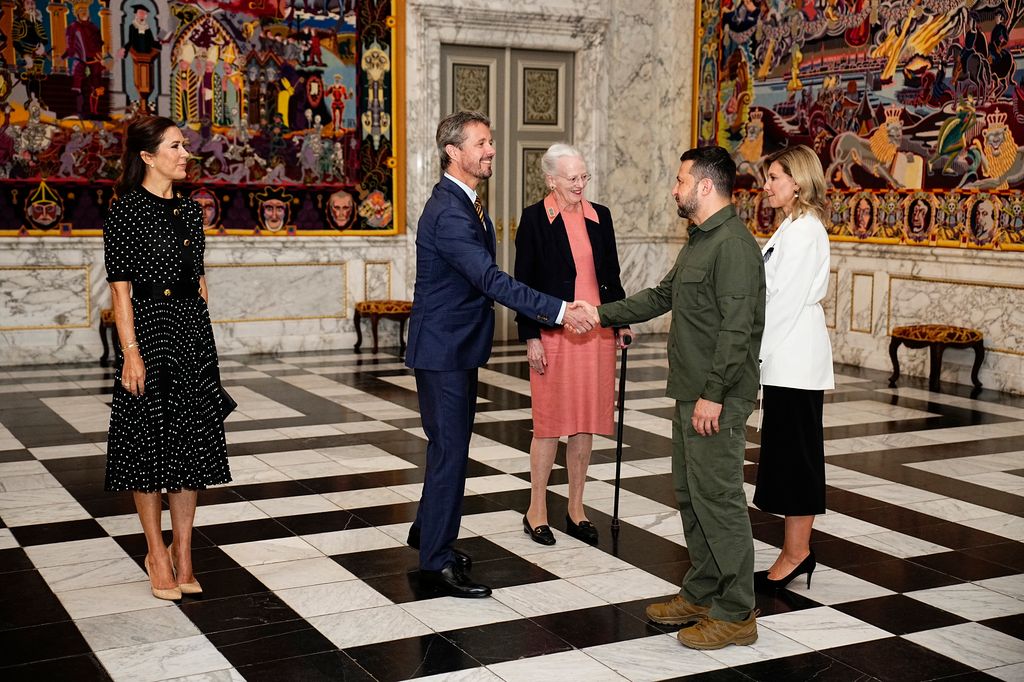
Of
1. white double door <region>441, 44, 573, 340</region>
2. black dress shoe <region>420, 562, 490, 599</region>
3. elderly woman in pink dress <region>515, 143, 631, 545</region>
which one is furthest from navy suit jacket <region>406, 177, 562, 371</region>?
white double door <region>441, 44, 573, 340</region>

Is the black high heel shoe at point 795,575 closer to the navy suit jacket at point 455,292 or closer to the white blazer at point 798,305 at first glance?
the white blazer at point 798,305

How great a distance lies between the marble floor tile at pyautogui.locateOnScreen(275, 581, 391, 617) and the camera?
4.30m

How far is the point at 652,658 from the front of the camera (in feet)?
12.7

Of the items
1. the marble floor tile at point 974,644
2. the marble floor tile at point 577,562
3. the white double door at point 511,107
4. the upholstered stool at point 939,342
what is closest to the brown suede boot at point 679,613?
the marble floor tile at point 577,562

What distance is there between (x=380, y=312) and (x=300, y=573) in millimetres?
6884

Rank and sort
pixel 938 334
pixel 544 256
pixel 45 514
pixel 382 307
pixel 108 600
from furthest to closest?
pixel 382 307, pixel 938 334, pixel 45 514, pixel 544 256, pixel 108 600

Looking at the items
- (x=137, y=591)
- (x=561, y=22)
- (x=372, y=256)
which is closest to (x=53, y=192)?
(x=372, y=256)

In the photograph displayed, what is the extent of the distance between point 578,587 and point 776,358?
1.19 m

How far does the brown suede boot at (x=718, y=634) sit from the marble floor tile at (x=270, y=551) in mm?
1748

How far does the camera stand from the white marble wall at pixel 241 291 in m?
10.5

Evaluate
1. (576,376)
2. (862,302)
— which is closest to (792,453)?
(576,376)

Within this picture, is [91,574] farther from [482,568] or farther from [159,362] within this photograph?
[482,568]

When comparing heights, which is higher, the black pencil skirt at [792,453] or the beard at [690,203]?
the beard at [690,203]

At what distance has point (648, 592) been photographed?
454 cm
